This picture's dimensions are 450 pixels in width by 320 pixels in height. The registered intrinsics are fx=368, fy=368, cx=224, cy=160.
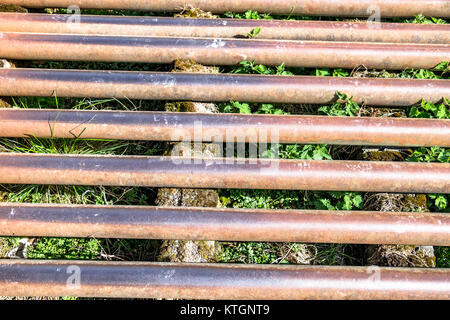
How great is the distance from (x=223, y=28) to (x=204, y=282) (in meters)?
2.10

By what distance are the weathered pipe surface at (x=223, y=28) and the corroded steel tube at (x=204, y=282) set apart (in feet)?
6.38

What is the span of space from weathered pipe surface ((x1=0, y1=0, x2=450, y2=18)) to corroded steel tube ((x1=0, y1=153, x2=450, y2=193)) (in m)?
1.57

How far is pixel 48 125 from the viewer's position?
8.77 ft

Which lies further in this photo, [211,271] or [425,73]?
[425,73]

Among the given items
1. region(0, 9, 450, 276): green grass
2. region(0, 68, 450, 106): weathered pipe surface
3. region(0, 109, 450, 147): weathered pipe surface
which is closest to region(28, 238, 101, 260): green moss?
region(0, 9, 450, 276): green grass

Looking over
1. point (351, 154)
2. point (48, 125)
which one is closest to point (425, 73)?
point (351, 154)

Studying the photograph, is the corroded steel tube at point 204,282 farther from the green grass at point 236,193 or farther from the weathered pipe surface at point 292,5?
the weathered pipe surface at point 292,5

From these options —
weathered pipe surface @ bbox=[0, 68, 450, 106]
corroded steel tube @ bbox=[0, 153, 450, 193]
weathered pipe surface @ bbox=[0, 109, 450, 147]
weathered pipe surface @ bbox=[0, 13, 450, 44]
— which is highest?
weathered pipe surface @ bbox=[0, 13, 450, 44]

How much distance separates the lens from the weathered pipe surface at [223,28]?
10.2 ft

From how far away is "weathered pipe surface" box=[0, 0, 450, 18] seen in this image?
329cm

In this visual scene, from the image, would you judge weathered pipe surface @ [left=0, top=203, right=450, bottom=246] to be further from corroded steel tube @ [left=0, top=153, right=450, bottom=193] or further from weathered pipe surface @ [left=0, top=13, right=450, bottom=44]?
weathered pipe surface @ [left=0, top=13, right=450, bottom=44]

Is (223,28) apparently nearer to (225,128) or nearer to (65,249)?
(225,128)

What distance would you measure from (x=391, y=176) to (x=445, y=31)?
1597 mm

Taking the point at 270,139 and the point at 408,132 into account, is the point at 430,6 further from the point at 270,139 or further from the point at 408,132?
the point at 270,139
